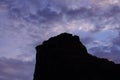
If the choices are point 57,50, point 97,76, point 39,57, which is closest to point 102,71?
point 97,76

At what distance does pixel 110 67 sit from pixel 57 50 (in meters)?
12.9

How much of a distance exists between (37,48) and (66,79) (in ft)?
45.9

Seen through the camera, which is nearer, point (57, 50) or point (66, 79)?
point (66, 79)

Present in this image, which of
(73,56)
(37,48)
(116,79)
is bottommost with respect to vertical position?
(116,79)

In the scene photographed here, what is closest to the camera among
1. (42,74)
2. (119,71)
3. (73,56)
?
(119,71)

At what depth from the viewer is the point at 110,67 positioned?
59688 mm

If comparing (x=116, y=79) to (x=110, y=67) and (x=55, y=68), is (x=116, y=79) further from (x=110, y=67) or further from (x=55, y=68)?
(x=55, y=68)

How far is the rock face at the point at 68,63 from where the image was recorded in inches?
2335

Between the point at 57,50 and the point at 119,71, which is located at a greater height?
the point at 57,50

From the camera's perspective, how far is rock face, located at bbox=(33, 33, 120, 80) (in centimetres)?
5931

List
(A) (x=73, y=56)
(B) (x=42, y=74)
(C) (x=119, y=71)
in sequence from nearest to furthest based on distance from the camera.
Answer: (C) (x=119, y=71), (A) (x=73, y=56), (B) (x=42, y=74)

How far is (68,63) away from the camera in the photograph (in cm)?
6216

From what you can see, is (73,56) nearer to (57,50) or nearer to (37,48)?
(57,50)

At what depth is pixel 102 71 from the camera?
5925 cm
